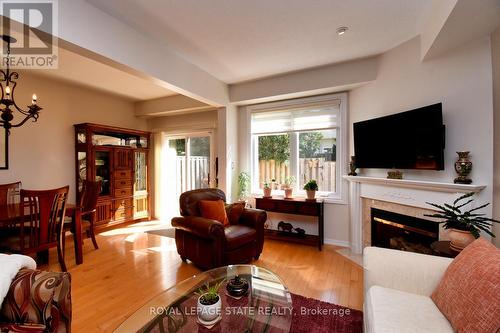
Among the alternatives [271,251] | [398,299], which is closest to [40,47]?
[271,251]

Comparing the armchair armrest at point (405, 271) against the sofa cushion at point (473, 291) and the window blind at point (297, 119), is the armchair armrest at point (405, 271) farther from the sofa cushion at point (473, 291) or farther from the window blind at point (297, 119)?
the window blind at point (297, 119)

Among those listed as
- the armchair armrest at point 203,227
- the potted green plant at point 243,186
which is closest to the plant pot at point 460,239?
the armchair armrest at point 203,227

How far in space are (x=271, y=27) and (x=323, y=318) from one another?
269cm

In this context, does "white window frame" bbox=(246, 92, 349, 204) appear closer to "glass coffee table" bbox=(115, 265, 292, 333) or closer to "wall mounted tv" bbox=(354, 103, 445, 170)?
"wall mounted tv" bbox=(354, 103, 445, 170)

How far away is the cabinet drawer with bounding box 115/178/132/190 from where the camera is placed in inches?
170

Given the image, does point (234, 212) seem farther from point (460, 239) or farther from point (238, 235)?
point (460, 239)

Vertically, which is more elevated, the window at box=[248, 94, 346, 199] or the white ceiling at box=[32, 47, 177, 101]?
the white ceiling at box=[32, 47, 177, 101]

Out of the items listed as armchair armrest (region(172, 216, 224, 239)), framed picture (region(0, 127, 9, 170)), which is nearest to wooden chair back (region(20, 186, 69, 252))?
framed picture (region(0, 127, 9, 170))

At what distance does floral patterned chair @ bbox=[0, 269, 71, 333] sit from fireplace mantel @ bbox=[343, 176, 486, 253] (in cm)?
290

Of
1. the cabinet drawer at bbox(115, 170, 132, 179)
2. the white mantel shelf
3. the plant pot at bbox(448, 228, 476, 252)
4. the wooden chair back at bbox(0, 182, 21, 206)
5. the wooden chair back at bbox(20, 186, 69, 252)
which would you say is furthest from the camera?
the cabinet drawer at bbox(115, 170, 132, 179)

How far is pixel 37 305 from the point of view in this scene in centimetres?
115

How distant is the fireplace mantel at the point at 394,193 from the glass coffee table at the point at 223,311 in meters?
1.70

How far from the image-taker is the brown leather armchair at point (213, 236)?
2444 millimetres

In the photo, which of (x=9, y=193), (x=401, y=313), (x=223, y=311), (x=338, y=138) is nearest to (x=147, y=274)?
(x=223, y=311)
